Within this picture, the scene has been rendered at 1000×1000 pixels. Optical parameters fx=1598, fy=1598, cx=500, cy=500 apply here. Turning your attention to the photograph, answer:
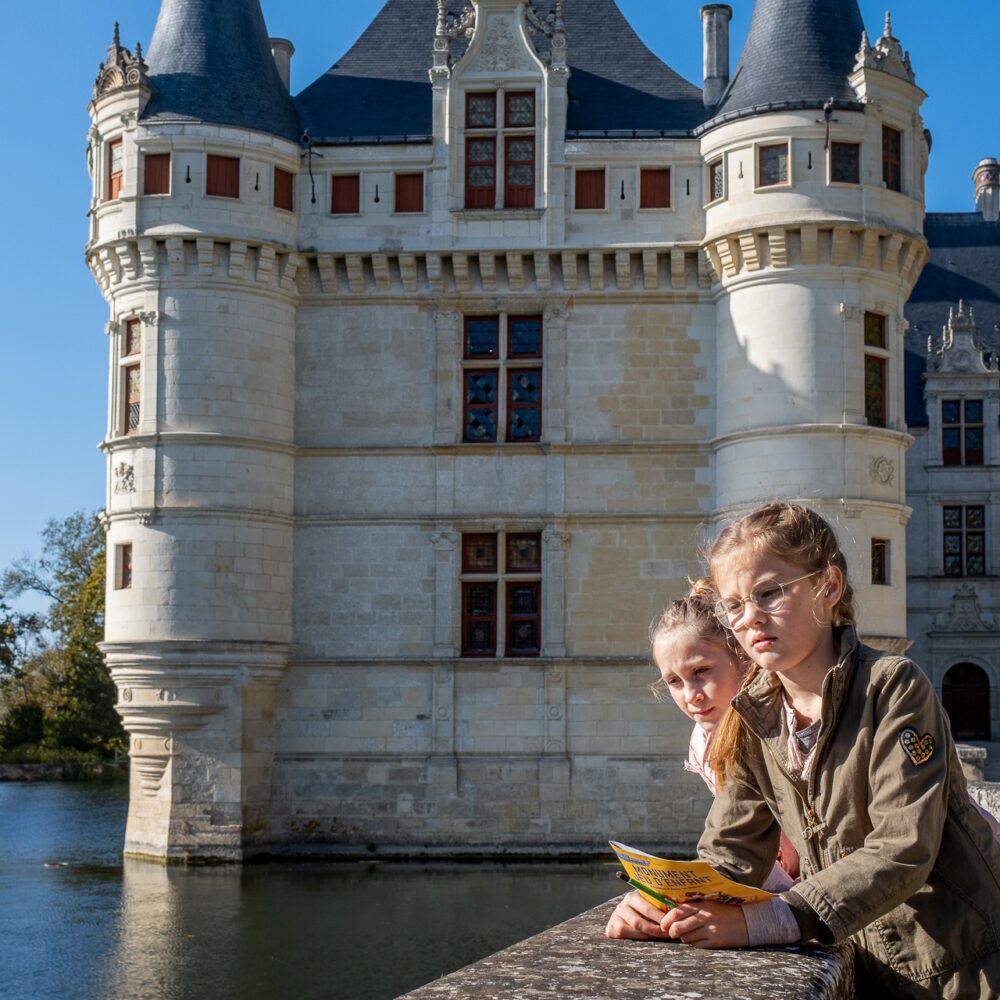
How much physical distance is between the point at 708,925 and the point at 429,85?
19.9 meters

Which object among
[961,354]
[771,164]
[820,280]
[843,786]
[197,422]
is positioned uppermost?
[771,164]

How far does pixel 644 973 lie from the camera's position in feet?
8.44

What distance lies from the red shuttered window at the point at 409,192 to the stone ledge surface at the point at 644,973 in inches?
717

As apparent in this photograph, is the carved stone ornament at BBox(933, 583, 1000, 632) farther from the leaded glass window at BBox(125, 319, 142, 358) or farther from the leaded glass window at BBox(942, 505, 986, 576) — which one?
the leaded glass window at BBox(125, 319, 142, 358)

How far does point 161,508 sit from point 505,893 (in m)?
6.35

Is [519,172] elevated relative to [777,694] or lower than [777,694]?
elevated

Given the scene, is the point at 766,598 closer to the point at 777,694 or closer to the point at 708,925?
the point at 777,694

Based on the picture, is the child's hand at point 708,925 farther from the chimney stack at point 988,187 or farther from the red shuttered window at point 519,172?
the chimney stack at point 988,187

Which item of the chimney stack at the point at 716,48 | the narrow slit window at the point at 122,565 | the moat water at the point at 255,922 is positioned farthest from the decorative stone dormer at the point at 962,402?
the narrow slit window at the point at 122,565

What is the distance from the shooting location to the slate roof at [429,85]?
20.9m

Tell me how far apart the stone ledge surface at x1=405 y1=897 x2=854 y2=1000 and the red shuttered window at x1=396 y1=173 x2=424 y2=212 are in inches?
717

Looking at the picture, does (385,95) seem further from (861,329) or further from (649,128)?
(861,329)

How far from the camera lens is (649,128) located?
20.8 metres

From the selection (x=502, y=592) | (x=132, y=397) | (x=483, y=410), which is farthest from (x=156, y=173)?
(x=502, y=592)
